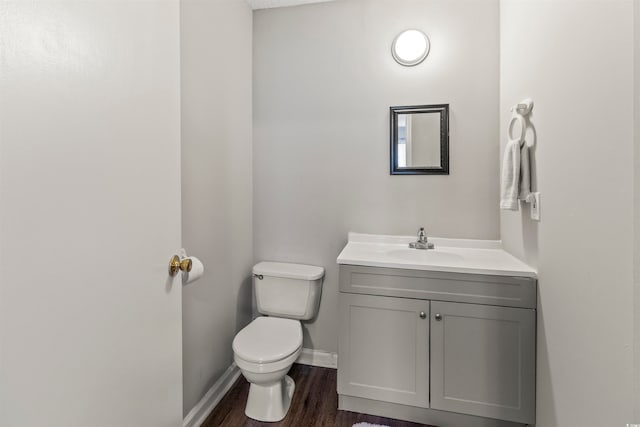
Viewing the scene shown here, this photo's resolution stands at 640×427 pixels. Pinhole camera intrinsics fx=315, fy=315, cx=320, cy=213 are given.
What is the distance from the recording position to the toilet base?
1.67 metres

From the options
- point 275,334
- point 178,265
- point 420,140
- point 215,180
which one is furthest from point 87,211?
point 420,140

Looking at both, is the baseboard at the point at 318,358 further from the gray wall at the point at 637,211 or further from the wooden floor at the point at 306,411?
the gray wall at the point at 637,211

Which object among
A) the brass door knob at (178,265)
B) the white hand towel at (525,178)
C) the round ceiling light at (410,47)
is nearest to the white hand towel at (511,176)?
the white hand towel at (525,178)

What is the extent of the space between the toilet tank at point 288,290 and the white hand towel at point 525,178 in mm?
1221

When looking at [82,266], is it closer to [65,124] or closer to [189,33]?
[65,124]

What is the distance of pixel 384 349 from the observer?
1.65 m

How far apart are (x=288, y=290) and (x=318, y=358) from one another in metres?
0.58

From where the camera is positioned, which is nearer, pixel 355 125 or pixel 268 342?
pixel 268 342

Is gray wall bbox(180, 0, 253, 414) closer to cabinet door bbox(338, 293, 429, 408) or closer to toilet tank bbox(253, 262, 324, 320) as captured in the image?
toilet tank bbox(253, 262, 324, 320)

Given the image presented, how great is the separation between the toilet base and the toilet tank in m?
0.45

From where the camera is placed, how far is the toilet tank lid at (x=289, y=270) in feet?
6.62

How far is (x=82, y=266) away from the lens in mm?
626

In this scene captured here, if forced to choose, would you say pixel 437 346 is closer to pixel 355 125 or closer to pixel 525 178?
pixel 525 178

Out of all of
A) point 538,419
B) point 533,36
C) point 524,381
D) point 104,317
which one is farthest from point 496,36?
point 104,317
